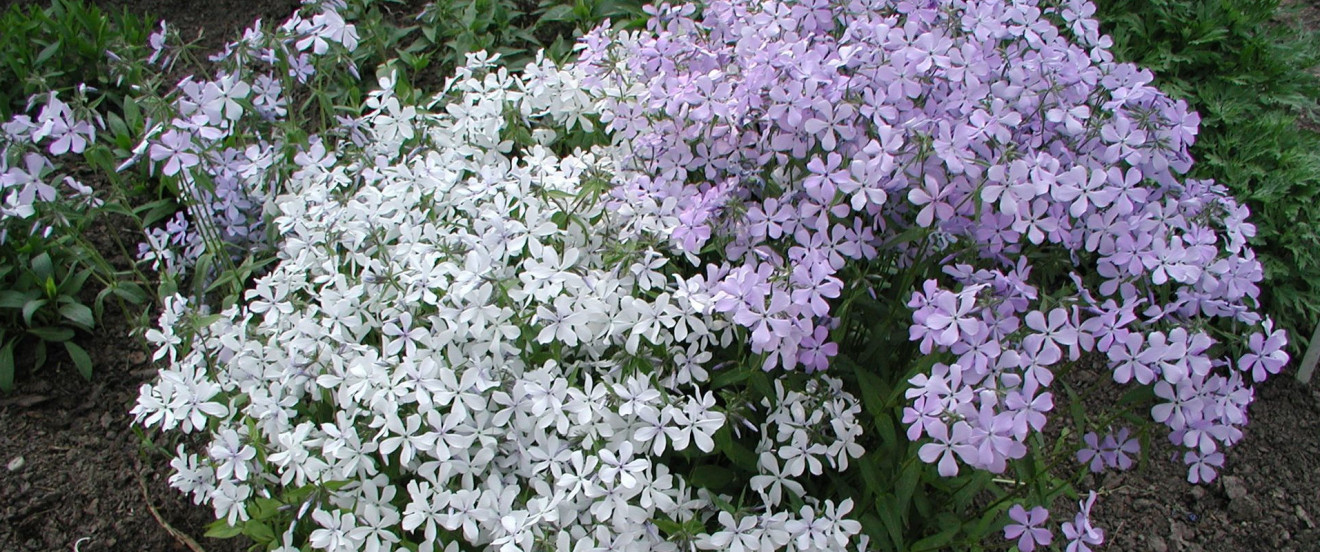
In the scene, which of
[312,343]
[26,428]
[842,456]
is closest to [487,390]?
[312,343]

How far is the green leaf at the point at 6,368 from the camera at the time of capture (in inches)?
117

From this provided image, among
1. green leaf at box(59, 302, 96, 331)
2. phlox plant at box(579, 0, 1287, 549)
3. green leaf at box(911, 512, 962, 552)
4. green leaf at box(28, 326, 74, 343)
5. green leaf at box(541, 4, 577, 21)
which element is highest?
phlox plant at box(579, 0, 1287, 549)

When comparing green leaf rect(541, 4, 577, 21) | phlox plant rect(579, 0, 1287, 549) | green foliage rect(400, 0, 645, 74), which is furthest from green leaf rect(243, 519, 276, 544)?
green leaf rect(541, 4, 577, 21)

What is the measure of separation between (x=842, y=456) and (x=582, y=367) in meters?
0.58

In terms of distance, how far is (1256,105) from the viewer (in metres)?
3.90

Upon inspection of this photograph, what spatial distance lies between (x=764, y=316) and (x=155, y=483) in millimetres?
1963

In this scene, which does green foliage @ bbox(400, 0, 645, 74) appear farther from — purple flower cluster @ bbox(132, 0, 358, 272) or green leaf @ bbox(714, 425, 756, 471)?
green leaf @ bbox(714, 425, 756, 471)

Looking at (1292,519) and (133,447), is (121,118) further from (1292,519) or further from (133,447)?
(1292,519)

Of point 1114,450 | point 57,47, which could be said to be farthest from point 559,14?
point 1114,450

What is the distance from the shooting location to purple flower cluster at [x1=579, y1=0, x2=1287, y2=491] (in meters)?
1.81

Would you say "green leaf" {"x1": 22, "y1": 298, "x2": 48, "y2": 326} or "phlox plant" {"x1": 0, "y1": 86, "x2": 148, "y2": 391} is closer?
"phlox plant" {"x1": 0, "y1": 86, "x2": 148, "y2": 391}

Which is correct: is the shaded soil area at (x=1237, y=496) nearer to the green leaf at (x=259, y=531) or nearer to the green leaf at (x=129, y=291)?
the green leaf at (x=259, y=531)

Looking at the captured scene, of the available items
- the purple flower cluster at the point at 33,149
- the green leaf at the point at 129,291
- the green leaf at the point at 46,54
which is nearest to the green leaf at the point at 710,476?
the purple flower cluster at the point at 33,149

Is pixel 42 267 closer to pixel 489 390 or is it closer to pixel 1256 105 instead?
pixel 489 390
